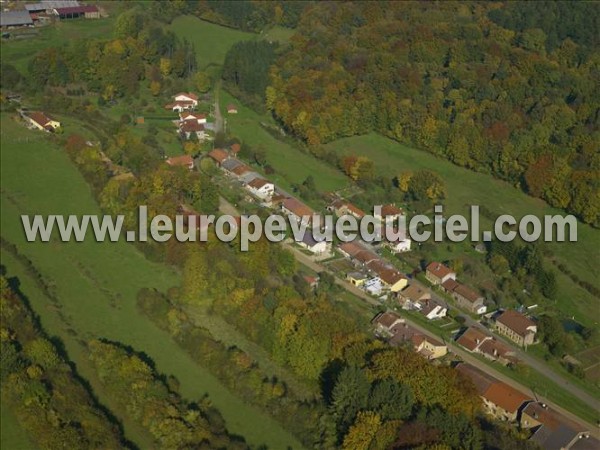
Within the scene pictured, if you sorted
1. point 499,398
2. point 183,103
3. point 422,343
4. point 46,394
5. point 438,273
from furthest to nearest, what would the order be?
1. point 183,103
2. point 438,273
3. point 422,343
4. point 499,398
5. point 46,394

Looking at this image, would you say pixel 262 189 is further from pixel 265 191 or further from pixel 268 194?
pixel 268 194

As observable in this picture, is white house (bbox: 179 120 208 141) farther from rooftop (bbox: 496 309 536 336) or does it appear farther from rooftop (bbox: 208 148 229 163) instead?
rooftop (bbox: 496 309 536 336)

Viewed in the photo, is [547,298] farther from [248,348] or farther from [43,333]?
[43,333]

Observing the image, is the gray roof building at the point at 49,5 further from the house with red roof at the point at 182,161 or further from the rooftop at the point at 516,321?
the rooftop at the point at 516,321

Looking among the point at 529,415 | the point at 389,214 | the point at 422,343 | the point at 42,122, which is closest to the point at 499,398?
the point at 529,415

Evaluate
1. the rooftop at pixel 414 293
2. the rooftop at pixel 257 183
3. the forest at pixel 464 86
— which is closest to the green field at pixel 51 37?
the forest at pixel 464 86

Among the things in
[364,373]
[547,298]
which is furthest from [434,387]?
[547,298]
